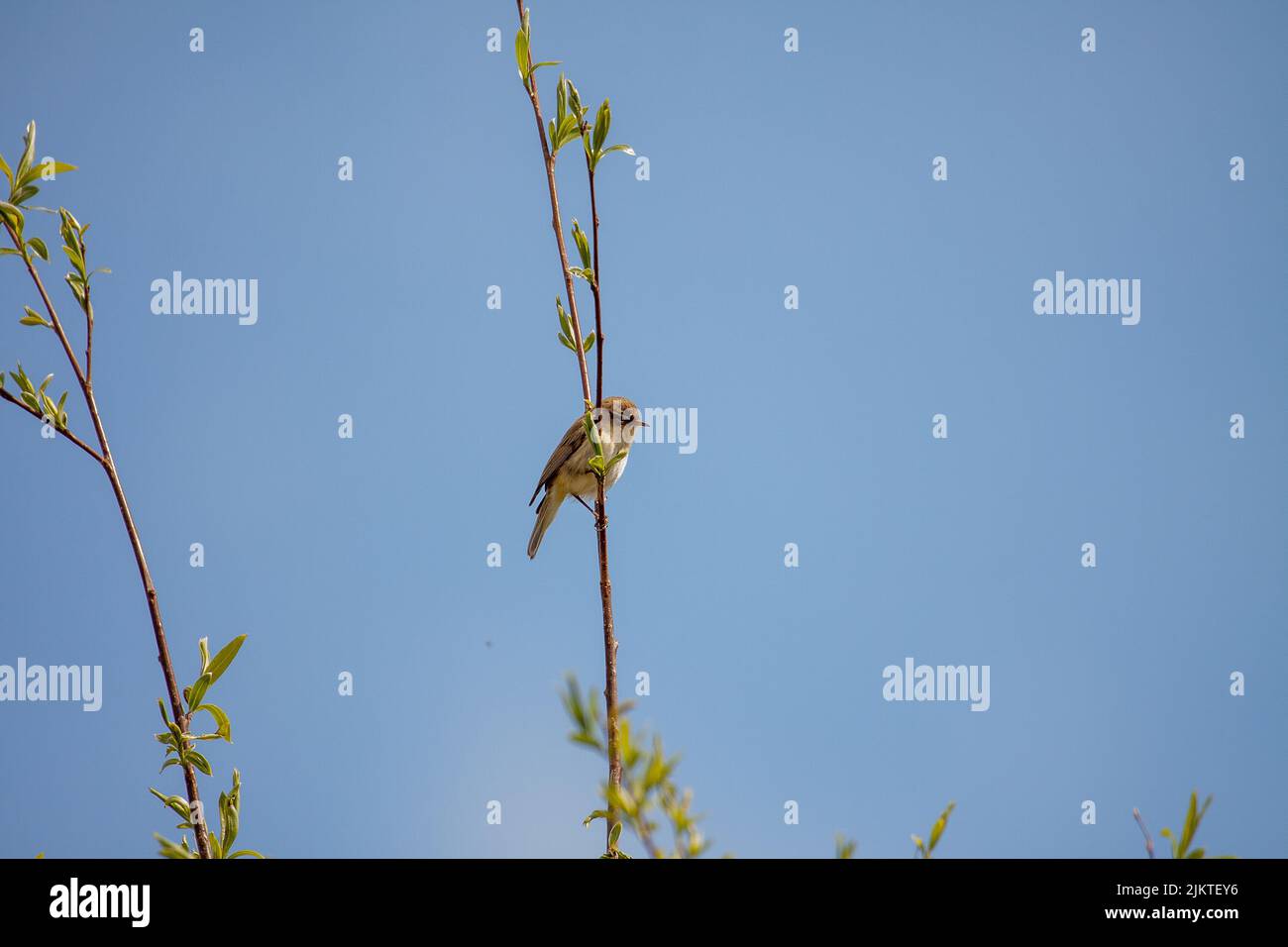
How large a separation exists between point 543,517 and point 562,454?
576 millimetres

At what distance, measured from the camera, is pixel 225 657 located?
2.00 metres

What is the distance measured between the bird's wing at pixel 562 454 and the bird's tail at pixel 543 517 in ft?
0.43

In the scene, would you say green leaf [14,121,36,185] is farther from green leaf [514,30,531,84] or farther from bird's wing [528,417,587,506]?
bird's wing [528,417,587,506]

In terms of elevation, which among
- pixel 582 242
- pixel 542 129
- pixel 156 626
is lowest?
pixel 156 626

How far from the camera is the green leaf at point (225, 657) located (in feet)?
6.53

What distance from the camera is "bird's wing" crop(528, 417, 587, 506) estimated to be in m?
7.45

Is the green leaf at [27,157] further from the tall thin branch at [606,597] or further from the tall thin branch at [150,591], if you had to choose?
the tall thin branch at [606,597]

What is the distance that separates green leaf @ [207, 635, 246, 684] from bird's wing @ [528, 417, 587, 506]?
541cm

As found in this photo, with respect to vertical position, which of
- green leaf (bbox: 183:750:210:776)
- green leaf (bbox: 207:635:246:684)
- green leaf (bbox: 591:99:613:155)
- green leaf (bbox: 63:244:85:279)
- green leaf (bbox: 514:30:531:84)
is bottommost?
green leaf (bbox: 183:750:210:776)

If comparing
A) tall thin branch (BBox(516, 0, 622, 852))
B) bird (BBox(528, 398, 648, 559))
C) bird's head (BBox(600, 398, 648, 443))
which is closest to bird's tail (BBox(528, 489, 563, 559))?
bird (BBox(528, 398, 648, 559))
